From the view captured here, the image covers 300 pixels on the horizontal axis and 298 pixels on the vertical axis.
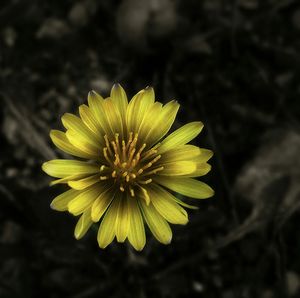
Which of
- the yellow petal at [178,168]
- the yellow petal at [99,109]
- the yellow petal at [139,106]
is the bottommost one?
the yellow petal at [178,168]

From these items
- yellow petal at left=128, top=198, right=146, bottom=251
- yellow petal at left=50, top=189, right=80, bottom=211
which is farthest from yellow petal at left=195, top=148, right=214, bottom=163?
yellow petal at left=50, top=189, right=80, bottom=211

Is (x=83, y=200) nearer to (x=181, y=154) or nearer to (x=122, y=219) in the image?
(x=122, y=219)

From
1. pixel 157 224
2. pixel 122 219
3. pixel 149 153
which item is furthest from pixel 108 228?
pixel 149 153

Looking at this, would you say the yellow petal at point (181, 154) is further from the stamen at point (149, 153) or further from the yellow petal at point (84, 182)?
the yellow petal at point (84, 182)

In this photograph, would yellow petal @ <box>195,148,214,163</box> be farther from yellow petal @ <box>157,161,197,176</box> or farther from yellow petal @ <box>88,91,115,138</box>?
yellow petal @ <box>88,91,115,138</box>

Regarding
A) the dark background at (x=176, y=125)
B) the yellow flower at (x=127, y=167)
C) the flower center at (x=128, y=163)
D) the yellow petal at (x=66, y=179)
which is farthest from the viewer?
the dark background at (x=176, y=125)

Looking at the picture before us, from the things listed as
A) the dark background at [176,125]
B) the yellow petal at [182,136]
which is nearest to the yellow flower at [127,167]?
the yellow petal at [182,136]
